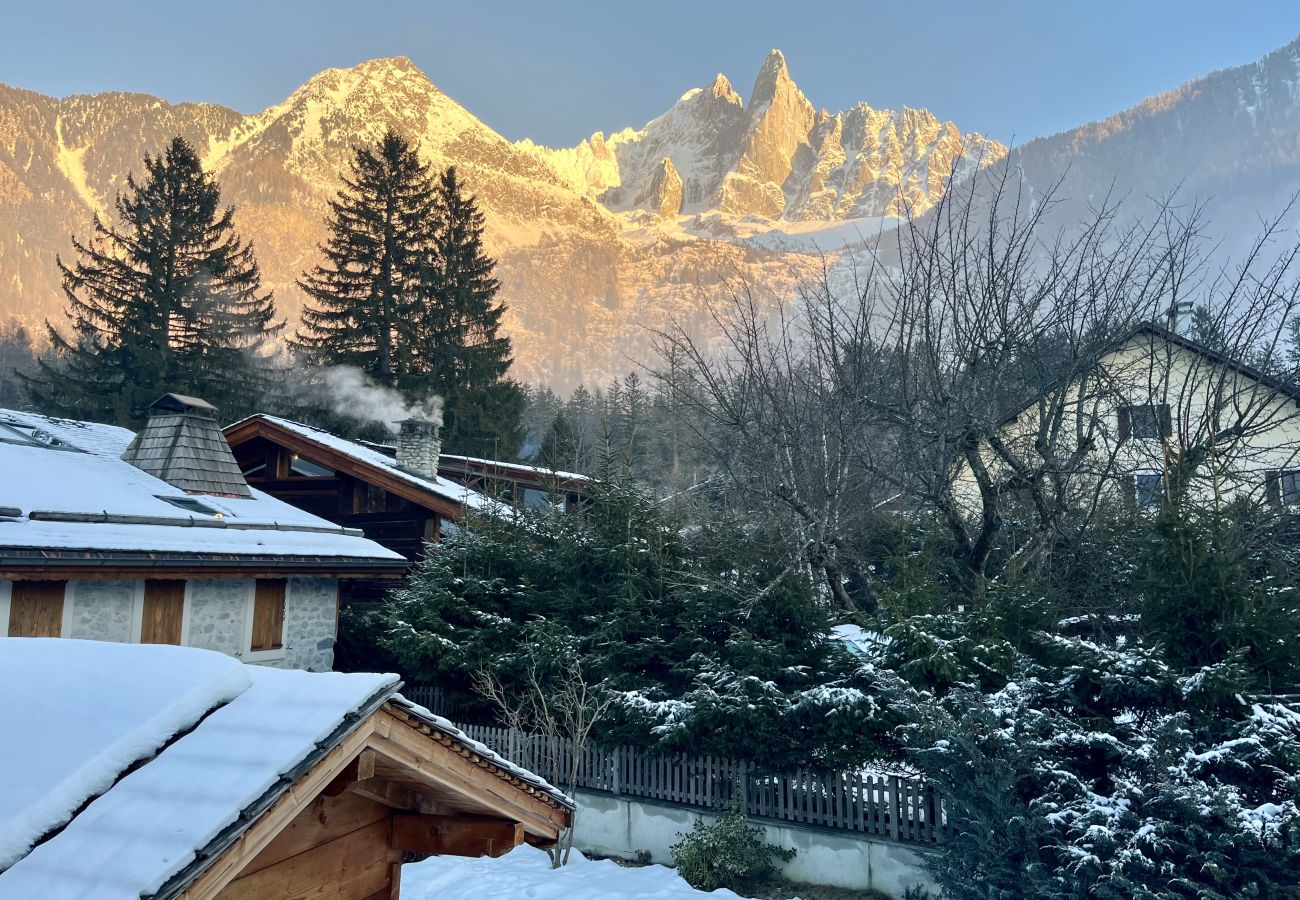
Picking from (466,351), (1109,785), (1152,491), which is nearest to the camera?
(1109,785)

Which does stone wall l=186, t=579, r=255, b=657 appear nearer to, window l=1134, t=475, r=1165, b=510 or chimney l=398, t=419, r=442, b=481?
chimney l=398, t=419, r=442, b=481

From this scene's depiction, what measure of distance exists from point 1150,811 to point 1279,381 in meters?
5.59

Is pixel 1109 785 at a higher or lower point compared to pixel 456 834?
lower

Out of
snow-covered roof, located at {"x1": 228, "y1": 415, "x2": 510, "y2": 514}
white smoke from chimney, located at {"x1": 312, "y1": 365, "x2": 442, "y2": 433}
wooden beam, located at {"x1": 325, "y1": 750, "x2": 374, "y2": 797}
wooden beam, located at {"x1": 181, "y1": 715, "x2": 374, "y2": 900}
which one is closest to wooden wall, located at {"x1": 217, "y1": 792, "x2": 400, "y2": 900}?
wooden beam, located at {"x1": 325, "y1": 750, "x2": 374, "y2": 797}

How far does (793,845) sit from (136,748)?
29.8 ft

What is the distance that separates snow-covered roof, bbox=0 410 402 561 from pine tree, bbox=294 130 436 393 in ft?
67.5

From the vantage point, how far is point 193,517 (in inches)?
531

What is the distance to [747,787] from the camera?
10750mm

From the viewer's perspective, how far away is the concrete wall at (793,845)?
31.2ft

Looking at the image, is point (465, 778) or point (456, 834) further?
point (456, 834)

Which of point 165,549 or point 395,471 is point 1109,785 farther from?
point 395,471

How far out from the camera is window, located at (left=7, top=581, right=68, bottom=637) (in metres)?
10.9

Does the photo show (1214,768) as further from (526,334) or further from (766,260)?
(766,260)

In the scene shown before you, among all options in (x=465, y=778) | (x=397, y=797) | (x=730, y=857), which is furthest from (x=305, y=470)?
(x=465, y=778)
